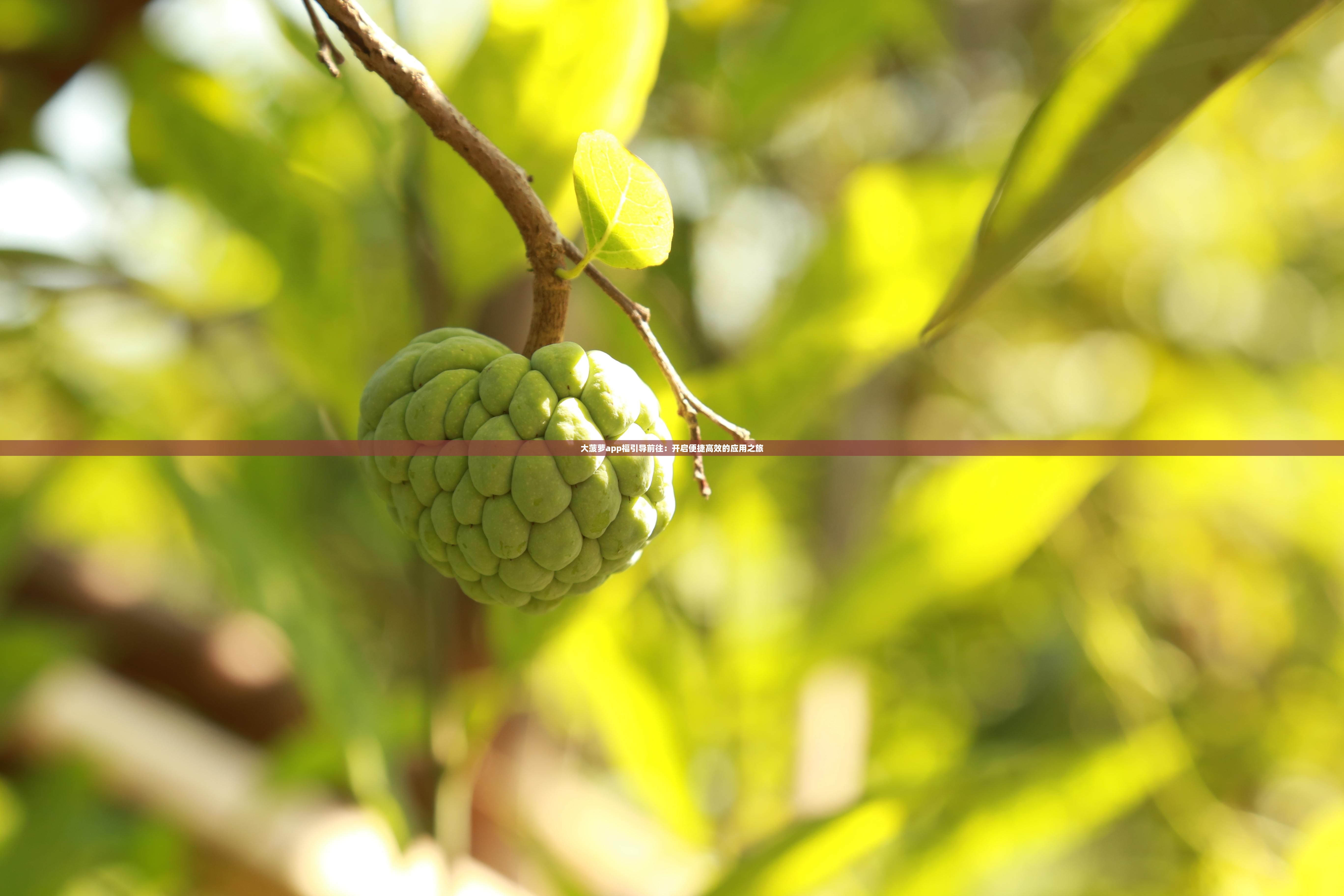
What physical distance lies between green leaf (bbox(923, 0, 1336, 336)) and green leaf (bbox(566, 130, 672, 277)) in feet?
0.38

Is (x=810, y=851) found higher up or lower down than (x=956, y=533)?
lower down

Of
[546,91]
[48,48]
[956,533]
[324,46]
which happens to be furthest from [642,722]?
[48,48]

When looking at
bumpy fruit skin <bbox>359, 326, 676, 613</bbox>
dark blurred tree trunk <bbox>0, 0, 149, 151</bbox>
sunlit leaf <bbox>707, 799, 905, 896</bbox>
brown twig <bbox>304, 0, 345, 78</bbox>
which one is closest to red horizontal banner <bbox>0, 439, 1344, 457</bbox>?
bumpy fruit skin <bbox>359, 326, 676, 613</bbox>

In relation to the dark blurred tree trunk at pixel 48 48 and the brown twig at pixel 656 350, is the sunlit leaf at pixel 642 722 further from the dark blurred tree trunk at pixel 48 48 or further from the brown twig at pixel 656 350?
the dark blurred tree trunk at pixel 48 48

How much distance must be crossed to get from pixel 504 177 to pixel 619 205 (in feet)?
0.11

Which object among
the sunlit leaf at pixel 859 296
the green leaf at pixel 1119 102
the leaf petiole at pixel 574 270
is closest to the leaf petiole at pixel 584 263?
the leaf petiole at pixel 574 270

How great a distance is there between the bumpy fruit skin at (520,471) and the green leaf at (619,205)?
0.04 meters

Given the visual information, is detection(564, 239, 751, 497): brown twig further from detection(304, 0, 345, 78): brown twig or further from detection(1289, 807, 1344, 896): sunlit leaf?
detection(1289, 807, 1344, 896): sunlit leaf

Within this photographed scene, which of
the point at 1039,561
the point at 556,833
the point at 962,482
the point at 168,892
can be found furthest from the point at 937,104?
the point at 168,892

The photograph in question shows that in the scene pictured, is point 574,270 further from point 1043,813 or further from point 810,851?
point 1043,813

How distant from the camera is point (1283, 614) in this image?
62.6 inches

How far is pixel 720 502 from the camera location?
796 millimetres

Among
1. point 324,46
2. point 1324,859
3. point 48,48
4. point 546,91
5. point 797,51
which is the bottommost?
point 1324,859

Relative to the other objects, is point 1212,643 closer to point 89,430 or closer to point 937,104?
point 937,104
